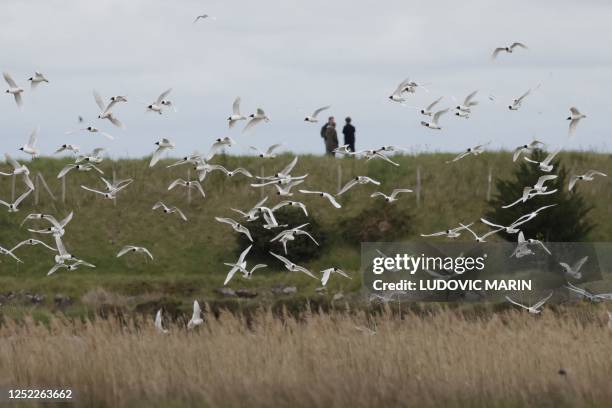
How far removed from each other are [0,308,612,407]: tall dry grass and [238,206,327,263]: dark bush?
25817mm

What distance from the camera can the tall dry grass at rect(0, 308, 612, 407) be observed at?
17.2m

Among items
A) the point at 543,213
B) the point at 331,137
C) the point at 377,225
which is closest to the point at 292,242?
the point at 377,225

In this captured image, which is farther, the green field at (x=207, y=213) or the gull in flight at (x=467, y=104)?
the green field at (x=207, y=213)

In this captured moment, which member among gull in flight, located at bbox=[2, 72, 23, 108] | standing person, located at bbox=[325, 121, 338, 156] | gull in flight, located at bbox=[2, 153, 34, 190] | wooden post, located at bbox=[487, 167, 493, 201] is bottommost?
wooden post, located at bbox=[487, 167, 493, 201]

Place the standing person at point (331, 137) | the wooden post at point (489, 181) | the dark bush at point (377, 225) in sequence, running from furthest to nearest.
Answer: the standing person at point (331, 137) → the wooden post at point (489, 181) → the dark bush at point (377, 225)

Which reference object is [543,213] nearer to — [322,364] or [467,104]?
[467,104]

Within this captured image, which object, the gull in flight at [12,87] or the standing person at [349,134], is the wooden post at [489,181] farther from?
the gull in flight at [12,87]

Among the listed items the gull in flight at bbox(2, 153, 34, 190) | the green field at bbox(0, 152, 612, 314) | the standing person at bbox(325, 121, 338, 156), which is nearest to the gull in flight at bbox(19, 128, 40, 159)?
the gull in flight at bbox(2, 153, 34, 190)

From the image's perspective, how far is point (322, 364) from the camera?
19094mm

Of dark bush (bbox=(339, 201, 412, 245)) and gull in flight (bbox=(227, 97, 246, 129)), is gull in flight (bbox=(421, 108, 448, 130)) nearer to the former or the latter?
gull in flight (bbox=(227, 97, 246, 129))

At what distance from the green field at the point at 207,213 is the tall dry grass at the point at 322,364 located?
20941mm

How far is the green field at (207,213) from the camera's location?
146ft

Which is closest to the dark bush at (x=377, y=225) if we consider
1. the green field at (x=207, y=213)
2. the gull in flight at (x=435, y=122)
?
the green field at (x=207, y=213)

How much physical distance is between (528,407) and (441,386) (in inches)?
47.8
